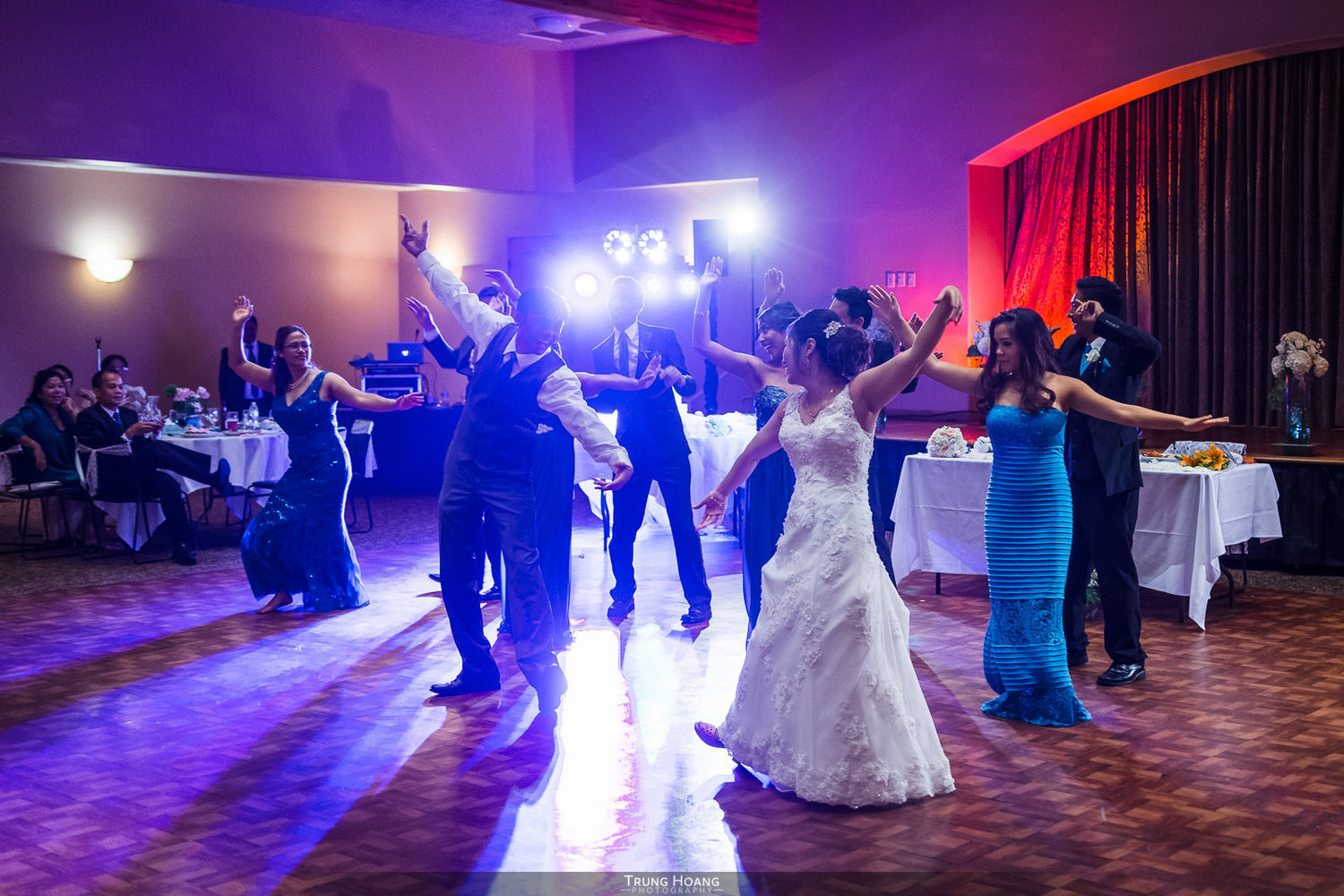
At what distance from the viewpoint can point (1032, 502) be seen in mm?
4203

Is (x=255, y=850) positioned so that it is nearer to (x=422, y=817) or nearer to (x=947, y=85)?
(x=422, y=817)

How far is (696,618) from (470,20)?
780 cm

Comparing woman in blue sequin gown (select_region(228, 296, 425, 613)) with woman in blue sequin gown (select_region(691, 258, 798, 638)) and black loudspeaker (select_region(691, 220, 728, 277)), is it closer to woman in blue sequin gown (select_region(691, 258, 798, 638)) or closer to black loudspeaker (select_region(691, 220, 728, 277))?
woman in blue sequin gown (select_region(691, 258, 798, 638))

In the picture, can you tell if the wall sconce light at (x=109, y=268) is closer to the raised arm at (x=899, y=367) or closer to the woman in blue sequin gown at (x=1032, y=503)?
the woman in blue sequin gown at (x=1032, y=503)

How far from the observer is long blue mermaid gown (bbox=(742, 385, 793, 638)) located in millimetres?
4551

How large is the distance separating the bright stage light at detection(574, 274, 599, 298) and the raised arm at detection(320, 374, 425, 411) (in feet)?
23.2

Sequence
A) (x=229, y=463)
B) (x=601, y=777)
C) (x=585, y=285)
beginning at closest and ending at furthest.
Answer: (x=601, y=777)
(x=229, y=463)
(x=585, y=285)

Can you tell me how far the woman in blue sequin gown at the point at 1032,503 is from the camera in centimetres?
418

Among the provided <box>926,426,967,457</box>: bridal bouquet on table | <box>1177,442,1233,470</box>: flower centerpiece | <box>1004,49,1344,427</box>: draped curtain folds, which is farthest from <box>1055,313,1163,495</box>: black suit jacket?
<box>1004,49,1344,427</box>: draped curtain folds

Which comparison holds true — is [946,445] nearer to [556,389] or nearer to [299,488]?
[556,389]

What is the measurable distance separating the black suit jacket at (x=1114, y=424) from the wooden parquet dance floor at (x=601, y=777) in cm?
88

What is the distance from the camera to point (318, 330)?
1388cm

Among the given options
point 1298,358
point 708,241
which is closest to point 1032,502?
point 1298,358

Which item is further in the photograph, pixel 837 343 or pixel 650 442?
pixel 650 442
